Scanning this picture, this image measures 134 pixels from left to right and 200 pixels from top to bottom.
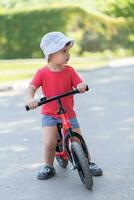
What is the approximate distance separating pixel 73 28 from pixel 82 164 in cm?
2096

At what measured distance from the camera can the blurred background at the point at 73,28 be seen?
26.0m

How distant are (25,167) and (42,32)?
19734 mm

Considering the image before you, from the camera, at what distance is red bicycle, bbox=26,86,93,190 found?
229 inches

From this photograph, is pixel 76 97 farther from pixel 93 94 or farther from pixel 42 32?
pixel 42 32

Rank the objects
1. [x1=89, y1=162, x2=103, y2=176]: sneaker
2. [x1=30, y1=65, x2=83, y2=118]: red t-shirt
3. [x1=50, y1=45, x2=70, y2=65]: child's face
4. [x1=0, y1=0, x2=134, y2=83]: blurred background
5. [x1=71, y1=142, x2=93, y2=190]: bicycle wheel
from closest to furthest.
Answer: [x1=71, y1=142, x2=93, y2=190]: bicycle wheel < [x1=50, y1=45, x2=70, y2=65]: child's face < [x1=30, y1=65, x2=83, y2=118]: red t-shirt < [x1=89, y1=162, x2=103, y2=176]: sneaker < [x1=0, y1=0, x2=134, y2=83]: blurred background

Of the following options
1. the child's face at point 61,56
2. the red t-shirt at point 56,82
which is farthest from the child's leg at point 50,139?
the child's face at point 61,56

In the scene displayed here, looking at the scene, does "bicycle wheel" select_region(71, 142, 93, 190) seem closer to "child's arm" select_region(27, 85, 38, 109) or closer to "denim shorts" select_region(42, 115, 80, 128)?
"denim shorts" select_region(42, 115, 80, 128)

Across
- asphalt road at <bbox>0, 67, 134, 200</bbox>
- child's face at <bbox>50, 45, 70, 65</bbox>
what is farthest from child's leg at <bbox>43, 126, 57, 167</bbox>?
child's face at <bbox>50, 45, 70, 65</bbox>

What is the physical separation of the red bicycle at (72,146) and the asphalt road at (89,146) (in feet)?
0.52

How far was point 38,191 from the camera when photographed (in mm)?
6008

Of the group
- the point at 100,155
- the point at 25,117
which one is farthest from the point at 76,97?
the point at 100,155

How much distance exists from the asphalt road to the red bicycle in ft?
0.52

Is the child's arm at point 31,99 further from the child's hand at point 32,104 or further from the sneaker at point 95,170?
the sneaker at point 95,170

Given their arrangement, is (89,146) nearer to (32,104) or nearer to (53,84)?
(53,84)
